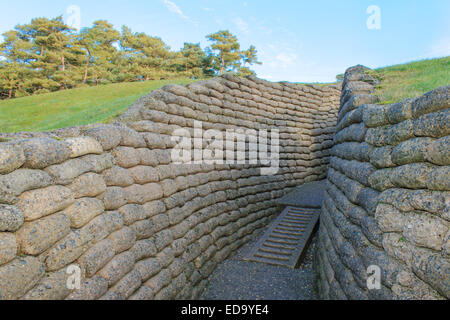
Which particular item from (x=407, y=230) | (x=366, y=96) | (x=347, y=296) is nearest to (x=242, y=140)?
(x=366, y=96)

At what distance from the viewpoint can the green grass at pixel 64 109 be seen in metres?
6.70

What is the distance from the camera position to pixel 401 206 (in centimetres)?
196

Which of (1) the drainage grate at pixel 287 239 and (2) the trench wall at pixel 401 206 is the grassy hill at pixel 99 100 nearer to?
(2) the trench wall at pixel 401 206

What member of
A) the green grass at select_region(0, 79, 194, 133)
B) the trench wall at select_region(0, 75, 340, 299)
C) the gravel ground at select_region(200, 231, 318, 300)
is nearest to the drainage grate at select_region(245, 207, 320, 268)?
the gravel ground at select_region(200, 231, 318, 300)

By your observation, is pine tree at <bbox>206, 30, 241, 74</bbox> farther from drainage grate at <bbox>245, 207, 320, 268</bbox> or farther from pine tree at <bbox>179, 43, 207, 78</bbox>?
drainage grate at <bbox>245, 207, 320, 268</bbox>

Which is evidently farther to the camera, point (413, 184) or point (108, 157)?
point (108, 157)

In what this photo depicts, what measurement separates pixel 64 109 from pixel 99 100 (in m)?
1.93

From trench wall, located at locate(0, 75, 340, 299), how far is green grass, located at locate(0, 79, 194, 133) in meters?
1.84

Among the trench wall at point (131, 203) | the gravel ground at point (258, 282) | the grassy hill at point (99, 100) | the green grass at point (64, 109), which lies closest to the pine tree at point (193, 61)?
the green grass at point (64, 109)

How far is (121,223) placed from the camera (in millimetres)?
2861

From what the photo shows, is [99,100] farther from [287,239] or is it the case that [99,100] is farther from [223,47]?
[223,47]
